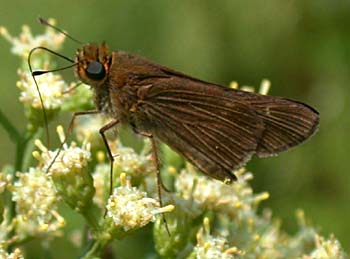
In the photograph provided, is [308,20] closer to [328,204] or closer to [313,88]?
[313,88]

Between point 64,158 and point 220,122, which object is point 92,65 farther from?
point 220,122

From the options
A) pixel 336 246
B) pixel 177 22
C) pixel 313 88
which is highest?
pixel 177 22

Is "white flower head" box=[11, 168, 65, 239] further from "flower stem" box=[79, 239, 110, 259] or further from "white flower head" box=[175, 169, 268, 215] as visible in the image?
"white flower head" box=[175, 169, 268, 215]

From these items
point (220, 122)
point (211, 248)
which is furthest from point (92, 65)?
point (211, 248)

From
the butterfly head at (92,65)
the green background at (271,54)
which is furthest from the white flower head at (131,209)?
the green background at (271,54)

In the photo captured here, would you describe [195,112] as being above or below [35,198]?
above

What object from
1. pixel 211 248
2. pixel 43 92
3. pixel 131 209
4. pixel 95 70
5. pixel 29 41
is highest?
pixel 29 41

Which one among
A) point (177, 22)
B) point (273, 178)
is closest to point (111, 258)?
point (273, 178)
